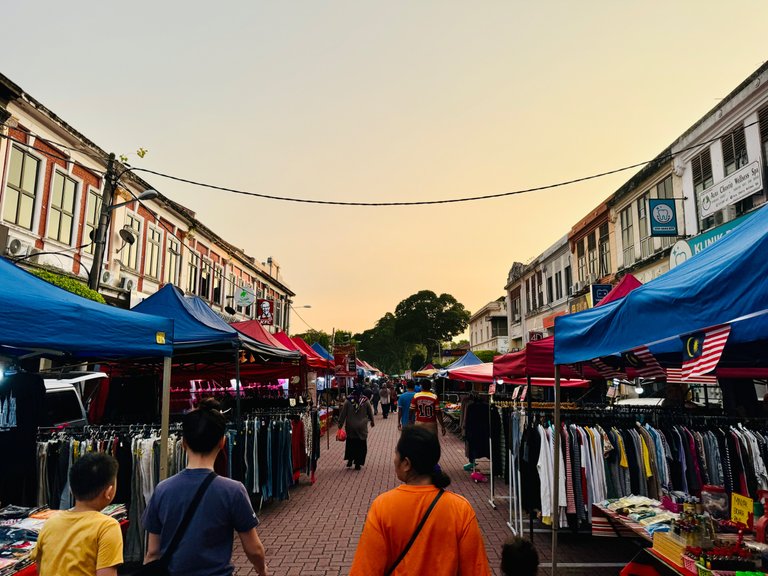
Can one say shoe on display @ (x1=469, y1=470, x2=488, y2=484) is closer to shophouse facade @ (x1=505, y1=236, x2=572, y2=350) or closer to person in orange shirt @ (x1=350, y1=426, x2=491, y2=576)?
person in orange shirt @ (x1=350, y1=426, x2=491, y2=576)

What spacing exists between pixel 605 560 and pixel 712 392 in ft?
45.9

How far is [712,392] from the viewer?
17.3 metres

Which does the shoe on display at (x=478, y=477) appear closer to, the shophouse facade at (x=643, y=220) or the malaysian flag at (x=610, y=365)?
the malaysian flag at (x=610, y=365)

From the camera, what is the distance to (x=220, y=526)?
2.88 m

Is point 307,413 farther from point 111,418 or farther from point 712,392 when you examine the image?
point 712,392

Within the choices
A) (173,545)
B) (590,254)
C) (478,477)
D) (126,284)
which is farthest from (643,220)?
(173,545)

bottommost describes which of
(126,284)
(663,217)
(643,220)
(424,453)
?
(424,453)

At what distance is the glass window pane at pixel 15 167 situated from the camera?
50.8 feet

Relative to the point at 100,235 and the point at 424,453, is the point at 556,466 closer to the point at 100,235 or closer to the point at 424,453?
the point at 424,453

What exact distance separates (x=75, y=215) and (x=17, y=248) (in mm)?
3571

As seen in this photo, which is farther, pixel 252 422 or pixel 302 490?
pixel 302 490

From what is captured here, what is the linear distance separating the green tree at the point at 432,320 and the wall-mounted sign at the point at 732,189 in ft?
197

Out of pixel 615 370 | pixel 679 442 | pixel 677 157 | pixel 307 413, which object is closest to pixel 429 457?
pixel 679 442

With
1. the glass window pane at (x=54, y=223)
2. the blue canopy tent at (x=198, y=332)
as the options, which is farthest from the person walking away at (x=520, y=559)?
the glass window pane at (x=54, y=223)
